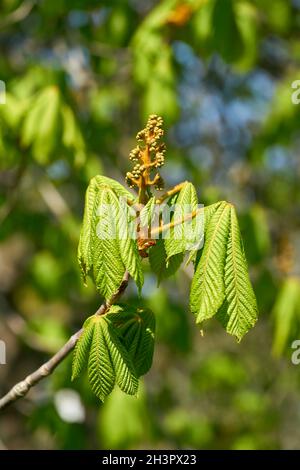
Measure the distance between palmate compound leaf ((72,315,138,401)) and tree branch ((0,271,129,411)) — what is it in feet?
0.13

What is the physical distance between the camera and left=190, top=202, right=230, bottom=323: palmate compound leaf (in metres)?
1.44

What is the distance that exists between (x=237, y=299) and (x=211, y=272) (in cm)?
8

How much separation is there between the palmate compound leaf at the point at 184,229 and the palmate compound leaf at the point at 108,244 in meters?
0.08

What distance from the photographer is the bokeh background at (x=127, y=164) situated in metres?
3.45

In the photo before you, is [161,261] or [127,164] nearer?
[161,261]

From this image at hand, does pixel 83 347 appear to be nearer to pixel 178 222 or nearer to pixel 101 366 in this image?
pixel 101 366

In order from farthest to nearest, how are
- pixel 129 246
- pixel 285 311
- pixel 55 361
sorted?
pixel 285 311, pixel 55 361, pixel 129 246

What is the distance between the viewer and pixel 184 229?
58.1 inches

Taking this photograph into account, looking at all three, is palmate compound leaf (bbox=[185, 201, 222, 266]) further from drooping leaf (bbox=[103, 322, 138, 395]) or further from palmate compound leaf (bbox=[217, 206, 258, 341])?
drooping leaf (bbox=[103, 322, 138, 395])

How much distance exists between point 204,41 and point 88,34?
103 centimetres

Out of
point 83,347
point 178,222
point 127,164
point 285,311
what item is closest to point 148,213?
point 178,222

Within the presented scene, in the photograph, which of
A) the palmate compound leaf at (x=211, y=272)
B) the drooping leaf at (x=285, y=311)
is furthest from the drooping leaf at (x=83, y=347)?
the drooping leaf at (x=285, y=311)

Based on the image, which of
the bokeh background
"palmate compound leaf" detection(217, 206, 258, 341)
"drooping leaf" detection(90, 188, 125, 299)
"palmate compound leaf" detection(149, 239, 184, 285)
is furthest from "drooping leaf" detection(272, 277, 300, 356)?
"drooping leaf" detection(90, 188, 125, 299)
